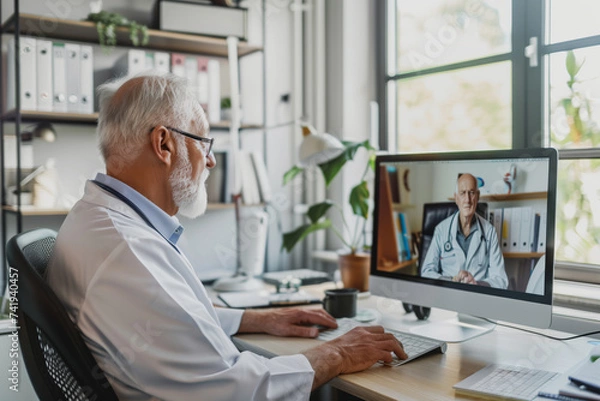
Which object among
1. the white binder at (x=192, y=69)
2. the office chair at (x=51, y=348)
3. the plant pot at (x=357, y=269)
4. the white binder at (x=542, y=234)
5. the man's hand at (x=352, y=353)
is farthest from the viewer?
the white binder at (x=192, y=69)

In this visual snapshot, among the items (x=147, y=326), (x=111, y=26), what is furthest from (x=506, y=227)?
(x=111, y=26)

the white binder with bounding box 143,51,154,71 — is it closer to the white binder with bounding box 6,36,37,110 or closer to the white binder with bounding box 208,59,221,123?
the white binder with bounding box 208,59,221,123

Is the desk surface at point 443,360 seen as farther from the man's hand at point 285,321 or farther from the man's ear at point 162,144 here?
the man's ear at point 162,144

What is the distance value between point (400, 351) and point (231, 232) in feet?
5.21

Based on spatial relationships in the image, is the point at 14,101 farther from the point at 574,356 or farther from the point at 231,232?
the point at 574,356

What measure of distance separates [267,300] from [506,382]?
36.4 inches

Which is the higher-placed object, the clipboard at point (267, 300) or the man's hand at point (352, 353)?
the man's hand at point (352, 353)

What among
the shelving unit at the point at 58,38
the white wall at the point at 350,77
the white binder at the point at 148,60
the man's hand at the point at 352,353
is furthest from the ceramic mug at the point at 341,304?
the white binder at the point at 148,60

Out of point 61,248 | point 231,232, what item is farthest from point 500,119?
point 61,248

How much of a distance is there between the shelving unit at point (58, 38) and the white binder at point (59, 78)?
0.16 ft

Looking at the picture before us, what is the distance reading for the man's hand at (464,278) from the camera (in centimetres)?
144

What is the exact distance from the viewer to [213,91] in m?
2.54

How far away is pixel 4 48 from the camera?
2.26 metres

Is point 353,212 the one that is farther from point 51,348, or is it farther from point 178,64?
point 51,348
